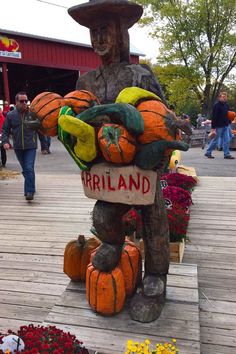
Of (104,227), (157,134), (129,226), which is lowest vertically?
(129,226)

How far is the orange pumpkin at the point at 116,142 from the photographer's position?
172 cm

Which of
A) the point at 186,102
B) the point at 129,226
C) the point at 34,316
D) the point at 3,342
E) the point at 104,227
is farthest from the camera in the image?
the point at 186,102

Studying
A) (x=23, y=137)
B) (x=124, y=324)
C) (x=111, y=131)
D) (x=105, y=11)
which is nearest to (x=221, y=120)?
(x=23, y=137)

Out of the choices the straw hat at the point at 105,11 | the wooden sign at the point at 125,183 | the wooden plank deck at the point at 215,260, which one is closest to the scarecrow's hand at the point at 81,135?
the wooden sign at the point at 125,183

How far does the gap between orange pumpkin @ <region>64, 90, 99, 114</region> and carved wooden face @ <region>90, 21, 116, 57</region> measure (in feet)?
0.84

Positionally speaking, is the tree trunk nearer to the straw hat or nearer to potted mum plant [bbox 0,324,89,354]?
potted mum plant [bbox 0,324,89,354]

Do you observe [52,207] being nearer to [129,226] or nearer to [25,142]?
[25,142]

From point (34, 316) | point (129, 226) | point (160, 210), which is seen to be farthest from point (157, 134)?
point (129, 226)

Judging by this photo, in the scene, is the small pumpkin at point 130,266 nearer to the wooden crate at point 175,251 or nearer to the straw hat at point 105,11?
the wooden crate at point 175,251

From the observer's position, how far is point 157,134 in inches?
68.4

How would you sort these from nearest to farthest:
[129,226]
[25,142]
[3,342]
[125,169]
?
[3,342], [125,169], [129,226], [25,142]

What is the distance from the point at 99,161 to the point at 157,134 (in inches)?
14.2

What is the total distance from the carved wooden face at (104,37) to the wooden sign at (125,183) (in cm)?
60

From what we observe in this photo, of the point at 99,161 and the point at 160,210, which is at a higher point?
→ the point at 99,161
